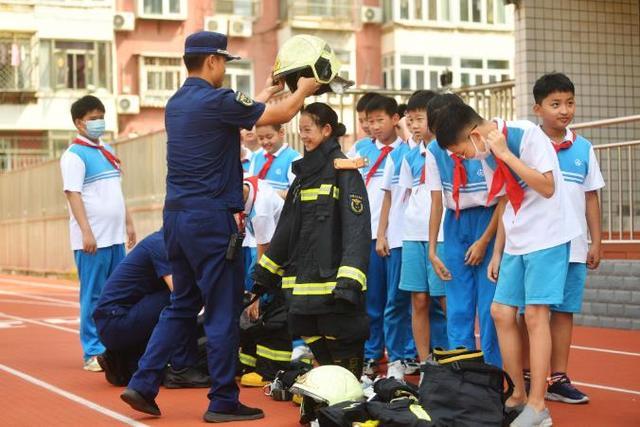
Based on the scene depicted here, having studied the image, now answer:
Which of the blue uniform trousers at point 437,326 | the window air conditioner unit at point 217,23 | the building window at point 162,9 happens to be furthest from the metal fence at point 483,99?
the building window at point 162,9

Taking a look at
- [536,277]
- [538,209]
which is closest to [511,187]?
[538,209]

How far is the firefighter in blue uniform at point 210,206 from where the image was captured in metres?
7.84

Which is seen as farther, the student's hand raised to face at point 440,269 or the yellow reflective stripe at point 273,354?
the yellow reflective stripe at point 273,354

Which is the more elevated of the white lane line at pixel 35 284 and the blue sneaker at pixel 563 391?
the blue sneaker at pixel 563 391

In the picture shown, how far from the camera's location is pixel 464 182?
8.51 metres

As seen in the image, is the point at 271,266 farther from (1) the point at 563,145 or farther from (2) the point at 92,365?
(2) the point at 92,365

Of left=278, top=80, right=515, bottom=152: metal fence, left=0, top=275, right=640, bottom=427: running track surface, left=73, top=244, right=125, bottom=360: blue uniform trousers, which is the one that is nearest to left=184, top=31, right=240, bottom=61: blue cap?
left=0, top=275, right=640, bottom=427: running track surface

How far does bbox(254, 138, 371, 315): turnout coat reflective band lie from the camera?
812 centimetres

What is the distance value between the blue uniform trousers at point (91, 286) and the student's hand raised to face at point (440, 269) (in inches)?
134

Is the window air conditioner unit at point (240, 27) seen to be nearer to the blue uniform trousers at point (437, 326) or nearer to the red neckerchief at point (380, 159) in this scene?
the red neckerchief at point (380, 159)

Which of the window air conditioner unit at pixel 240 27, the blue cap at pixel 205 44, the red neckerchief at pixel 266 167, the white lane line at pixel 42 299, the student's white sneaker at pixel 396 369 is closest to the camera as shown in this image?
the blue cap at pixel 205 44

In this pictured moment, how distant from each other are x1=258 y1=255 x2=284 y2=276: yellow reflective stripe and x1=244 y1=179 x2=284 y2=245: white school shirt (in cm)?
125

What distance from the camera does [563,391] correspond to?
28.0 ft

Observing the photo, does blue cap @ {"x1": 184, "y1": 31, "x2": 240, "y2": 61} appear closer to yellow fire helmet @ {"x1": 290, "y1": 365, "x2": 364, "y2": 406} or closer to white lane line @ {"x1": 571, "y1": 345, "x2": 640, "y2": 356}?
yellow fire helmet @ {"x1": 290, "y1": 365, "x2": 364, "y2": 406}
